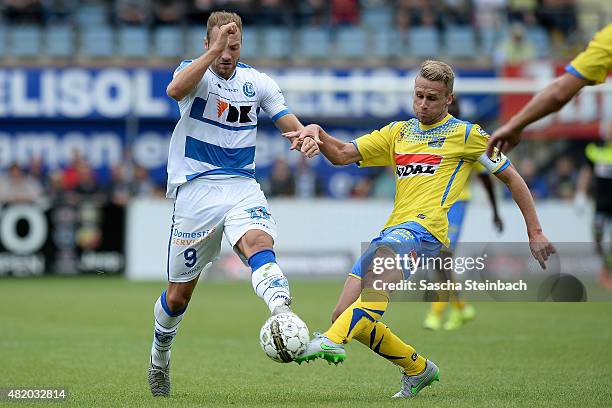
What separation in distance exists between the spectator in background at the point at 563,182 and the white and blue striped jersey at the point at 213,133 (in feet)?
48.2

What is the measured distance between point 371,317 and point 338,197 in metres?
16.1

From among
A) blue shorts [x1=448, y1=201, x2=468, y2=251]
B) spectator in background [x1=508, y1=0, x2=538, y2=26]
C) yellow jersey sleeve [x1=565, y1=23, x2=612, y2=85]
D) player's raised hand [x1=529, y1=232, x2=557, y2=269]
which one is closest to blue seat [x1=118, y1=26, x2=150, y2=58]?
spectator in background [x1=508, y1=0, x2=538, y2=26]

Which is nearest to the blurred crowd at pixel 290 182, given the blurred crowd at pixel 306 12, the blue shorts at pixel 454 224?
the blurred crowd at pixel 306 12

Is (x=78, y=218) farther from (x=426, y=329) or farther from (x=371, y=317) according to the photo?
(x=371, y=317)

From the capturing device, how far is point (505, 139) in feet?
18.4

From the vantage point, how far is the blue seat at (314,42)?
25.5 m

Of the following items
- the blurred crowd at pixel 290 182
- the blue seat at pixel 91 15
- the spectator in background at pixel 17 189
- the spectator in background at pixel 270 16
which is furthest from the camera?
the blue seat at pixel 91 15

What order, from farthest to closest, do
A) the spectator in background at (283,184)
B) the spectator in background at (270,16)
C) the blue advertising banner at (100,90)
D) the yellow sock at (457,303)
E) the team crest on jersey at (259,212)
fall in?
the spectator in background at (270,16)
the blue advertising banner at (100,90)
the spectator in background at (283,184)
the yellow sock at (457,303)
the team crest on jersey at (259,212)

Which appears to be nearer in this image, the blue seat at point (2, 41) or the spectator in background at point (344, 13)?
the blue seat at point (2, 41)

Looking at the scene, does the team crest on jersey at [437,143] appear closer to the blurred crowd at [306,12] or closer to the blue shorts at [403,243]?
the blue shorts at [403,243]

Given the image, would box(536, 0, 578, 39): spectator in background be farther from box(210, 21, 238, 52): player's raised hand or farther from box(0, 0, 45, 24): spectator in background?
box(210, 21, 238, 52): player's raised hand

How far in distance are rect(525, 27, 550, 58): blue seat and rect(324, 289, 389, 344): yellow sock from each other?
19.4 m

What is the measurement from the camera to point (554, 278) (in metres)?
8.04

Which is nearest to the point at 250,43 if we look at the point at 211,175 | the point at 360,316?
the point at 211,175
